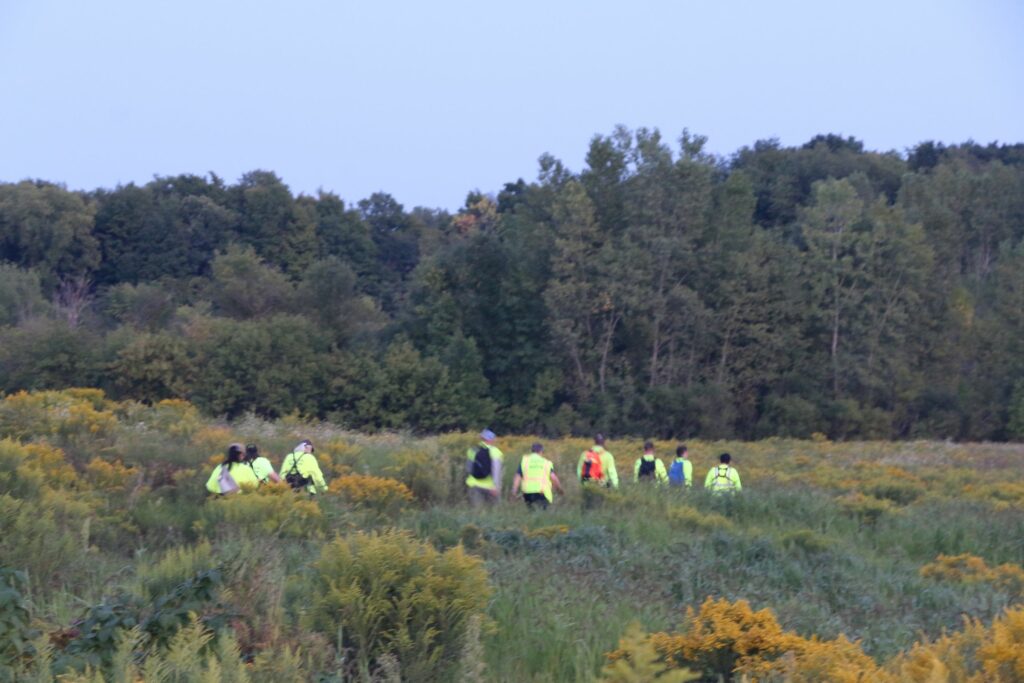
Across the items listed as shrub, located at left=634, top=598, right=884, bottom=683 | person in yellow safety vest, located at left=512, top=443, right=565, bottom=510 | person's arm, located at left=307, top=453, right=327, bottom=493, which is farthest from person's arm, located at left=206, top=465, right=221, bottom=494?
shrub, located at left=634, top=598, right=884, bottom=683

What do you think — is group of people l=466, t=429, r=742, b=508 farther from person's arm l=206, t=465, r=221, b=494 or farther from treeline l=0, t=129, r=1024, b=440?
treeline l=0, t=129, r=1024, b=440

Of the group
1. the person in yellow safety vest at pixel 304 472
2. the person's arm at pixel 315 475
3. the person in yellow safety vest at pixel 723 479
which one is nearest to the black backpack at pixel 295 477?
the person in yellow safety vest at pixel 304 472

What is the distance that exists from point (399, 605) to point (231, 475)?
23.3 feet

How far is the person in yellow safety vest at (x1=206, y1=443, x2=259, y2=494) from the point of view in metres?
12.9

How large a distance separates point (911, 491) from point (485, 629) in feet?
48.4

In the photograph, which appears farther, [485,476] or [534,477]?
[485,476]

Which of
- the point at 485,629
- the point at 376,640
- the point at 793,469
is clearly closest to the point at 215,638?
the point at 376,640

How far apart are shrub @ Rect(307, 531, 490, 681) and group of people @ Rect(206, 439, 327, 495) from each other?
233 inches

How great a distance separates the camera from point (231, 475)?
42.5 ft

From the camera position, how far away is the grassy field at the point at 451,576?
5508 millimetres

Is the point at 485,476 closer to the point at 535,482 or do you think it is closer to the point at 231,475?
the point at 535,482

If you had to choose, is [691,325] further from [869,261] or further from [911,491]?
[911,491]

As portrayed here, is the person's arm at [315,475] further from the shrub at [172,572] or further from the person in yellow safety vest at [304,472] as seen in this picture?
the shrub at [172,572]

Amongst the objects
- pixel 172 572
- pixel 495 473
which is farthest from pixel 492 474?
pixel 172 572
